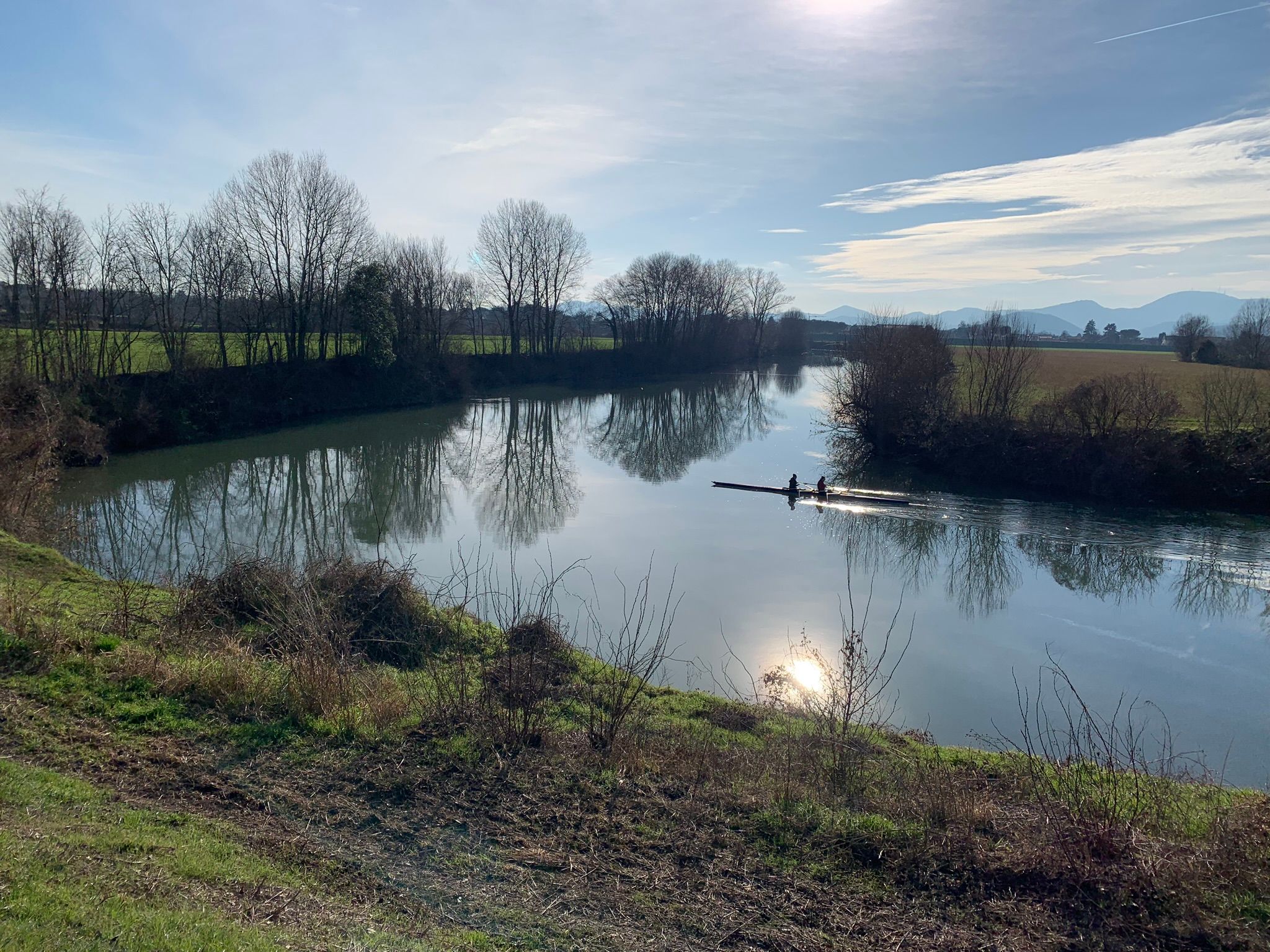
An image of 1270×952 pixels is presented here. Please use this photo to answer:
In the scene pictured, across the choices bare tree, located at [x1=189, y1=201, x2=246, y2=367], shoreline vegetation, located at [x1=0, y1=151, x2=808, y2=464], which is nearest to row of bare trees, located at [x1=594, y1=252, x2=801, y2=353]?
shoreline vegetation, located at [x1=0, y1=151, x2=808, y2=464]

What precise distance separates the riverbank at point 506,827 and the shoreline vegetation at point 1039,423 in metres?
21.9

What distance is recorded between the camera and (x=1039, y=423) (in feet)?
88.9

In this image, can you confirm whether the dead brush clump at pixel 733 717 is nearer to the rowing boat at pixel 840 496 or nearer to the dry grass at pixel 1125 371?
the rowing boat at pixel 840 496

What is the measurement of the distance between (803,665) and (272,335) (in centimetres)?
3410

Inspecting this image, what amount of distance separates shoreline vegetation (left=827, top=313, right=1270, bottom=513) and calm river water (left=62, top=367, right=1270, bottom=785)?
1.79 meters

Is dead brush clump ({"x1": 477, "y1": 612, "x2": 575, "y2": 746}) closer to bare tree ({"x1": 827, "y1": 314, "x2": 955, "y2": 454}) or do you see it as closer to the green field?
bare tree ({"x1": 827, "y1": 314, "x2": 955, "y2": 454})

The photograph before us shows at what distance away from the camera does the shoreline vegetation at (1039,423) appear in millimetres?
24734

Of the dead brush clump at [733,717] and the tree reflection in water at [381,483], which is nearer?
the dead brush clump at [733,717]

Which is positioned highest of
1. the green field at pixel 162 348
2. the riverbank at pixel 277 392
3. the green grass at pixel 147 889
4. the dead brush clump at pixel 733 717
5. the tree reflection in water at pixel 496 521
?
the green field at pixel 162 348

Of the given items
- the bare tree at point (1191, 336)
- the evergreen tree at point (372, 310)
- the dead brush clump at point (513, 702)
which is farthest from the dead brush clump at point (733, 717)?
the bare tree at point (1191, 336)

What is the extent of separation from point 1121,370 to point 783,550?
138ft

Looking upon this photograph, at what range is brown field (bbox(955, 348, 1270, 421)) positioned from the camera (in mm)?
32000

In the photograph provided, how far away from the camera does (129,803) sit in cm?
464

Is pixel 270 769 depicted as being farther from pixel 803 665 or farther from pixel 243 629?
pixel 803 665
